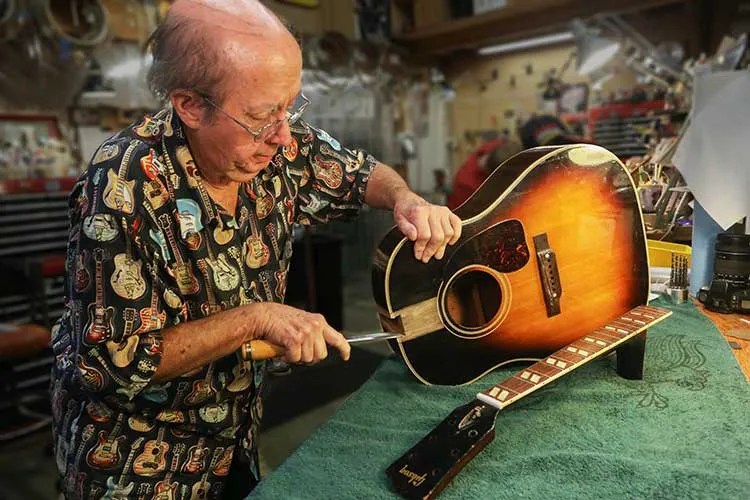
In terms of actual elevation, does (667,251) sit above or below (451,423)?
above

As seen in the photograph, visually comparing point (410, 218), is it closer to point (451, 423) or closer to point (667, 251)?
point (451, 423)

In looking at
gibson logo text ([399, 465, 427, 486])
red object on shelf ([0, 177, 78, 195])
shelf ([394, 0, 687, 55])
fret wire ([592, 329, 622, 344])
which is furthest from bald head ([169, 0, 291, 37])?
shelf ([394, 0, 687, 55])

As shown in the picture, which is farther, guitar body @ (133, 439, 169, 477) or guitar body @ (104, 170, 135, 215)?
guitar body @ (133, 439, 169, 477)

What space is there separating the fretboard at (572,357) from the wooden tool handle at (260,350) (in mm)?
348

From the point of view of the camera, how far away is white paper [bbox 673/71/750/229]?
126cm

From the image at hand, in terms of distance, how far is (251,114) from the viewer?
85 cm

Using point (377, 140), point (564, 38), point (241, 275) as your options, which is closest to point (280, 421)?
point (241, 275)

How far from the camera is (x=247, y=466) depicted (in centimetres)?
108

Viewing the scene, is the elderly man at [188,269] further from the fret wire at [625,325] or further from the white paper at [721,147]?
the white paper at [721,147]

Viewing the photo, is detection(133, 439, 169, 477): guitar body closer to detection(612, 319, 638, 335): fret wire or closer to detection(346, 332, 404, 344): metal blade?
detection(346, 332, 404, 344): metal blade

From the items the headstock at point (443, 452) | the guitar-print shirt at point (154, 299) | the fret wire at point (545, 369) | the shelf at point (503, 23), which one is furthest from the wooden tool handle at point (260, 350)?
the shelf at point (503, 23)

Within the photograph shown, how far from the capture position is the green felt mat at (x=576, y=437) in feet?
2.41

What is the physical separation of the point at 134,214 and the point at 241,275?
0.72 ft

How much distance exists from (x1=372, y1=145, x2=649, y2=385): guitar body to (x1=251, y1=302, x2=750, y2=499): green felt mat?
8cm
